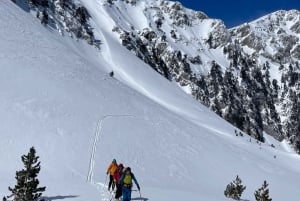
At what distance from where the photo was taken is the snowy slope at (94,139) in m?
23.8

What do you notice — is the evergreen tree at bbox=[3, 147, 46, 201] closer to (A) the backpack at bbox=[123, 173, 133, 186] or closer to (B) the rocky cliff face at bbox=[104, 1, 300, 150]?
(A) the backpack at bbox=[123, 173, 133, 186]

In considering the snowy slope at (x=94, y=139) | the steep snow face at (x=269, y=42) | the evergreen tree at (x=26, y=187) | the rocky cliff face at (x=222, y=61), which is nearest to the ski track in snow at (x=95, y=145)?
the snowy slope at (x=94, y=139)

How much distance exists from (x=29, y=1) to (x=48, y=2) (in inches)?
330

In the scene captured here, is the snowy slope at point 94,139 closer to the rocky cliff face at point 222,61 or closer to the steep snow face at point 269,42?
the rocky cliff face at point 222,61

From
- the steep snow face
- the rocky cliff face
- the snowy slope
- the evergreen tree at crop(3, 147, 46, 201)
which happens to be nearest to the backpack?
the snowy slope

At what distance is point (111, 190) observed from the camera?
773 inches

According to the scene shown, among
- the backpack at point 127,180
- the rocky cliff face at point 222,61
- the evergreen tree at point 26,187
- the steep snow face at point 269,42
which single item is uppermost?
the steep snow face at point 269,42

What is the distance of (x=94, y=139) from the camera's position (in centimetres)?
3103

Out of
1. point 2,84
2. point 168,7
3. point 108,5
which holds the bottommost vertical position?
point 2,84

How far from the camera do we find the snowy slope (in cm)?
2375

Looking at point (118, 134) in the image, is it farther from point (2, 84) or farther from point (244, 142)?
point (244, 142)

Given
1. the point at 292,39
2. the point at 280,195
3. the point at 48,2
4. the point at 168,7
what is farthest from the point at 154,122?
the point at 292,39

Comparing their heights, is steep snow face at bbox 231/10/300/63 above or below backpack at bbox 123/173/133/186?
above

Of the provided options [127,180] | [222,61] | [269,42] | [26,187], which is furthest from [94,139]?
[269,42]
